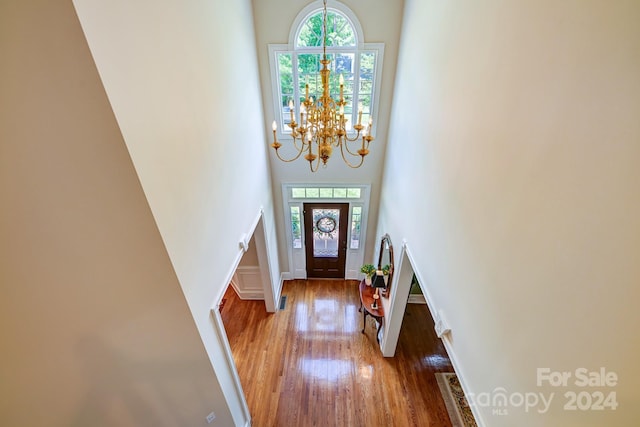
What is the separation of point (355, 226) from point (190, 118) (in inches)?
163

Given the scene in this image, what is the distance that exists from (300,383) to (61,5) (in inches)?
180

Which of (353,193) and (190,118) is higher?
(190,118)

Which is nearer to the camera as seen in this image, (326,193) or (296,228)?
(326,193)

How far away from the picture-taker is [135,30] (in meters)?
1.50

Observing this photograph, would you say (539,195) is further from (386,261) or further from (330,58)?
(330,58)

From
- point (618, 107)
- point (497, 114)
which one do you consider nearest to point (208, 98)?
point (497, 114)

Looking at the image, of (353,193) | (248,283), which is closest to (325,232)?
(353,193)

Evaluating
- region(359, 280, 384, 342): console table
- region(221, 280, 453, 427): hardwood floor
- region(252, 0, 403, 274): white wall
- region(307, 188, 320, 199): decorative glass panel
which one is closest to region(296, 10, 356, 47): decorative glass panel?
region(252, 0, 403, 274): white wall

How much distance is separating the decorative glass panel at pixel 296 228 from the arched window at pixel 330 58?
1700 mm

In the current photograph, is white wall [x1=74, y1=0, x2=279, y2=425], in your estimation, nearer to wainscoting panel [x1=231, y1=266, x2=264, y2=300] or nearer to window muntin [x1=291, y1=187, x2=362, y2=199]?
window muntin [x1=291, y1=187, x2=362, y2=199]

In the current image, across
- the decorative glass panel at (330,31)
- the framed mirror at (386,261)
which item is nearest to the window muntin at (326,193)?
the framed mirror at (386,261)

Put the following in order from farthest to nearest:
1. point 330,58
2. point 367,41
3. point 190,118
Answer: point 330,58
point 367,41
point 190,118

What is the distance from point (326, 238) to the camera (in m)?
5.93

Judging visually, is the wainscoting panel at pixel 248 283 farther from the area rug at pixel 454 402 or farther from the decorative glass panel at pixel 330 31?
the decorative glass panel at pixel 330 31
